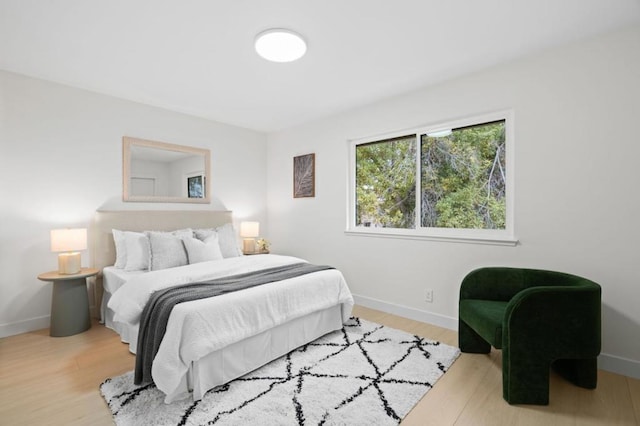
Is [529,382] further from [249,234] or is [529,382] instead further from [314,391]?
[249,234]

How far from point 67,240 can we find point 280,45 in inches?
102

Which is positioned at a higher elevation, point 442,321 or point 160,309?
point 160,309

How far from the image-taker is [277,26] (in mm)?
2229

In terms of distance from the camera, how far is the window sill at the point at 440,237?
9.13 feet

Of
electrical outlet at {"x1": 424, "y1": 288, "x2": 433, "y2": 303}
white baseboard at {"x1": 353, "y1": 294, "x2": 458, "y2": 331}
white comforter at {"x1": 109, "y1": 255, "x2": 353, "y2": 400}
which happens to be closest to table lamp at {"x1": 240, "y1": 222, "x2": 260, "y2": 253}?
white comforter at {"x1": 109, "y1": 255, "x2": 353, "y2": 400}

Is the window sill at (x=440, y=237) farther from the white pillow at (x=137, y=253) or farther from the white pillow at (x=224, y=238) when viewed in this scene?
the white pillow at (x=137, y=253)

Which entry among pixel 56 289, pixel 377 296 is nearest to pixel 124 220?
pixel 56 289

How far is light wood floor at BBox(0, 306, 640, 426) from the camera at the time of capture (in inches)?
70.5

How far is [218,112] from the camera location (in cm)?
410

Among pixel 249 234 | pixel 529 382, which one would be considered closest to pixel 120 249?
pixel 249 234

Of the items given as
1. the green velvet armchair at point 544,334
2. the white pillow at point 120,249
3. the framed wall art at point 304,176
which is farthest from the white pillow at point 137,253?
the green velvet armchair at point 544,334

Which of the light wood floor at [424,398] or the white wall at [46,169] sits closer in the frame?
the light wood floor at [424,398]

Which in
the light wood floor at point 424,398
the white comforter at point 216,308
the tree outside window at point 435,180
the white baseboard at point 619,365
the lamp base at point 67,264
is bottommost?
the light wood floor at point 424,398

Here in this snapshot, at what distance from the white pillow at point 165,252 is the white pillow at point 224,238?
15.1 inches
